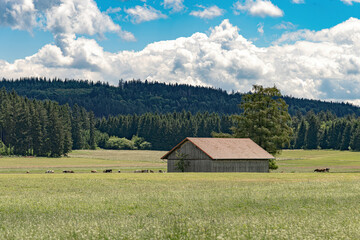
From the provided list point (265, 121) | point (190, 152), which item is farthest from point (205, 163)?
point (265, 121)

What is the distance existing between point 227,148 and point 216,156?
191 inches

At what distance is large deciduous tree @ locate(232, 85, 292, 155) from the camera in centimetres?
9112

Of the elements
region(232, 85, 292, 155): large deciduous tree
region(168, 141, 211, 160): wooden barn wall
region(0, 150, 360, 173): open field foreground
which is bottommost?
region(0, 150, 360, 173): open field foreground

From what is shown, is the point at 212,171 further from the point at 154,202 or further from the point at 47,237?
the point at 47,237

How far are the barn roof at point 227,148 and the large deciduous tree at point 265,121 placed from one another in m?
8.00

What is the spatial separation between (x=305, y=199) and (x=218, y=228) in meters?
15.6

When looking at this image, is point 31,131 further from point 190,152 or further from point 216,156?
point 216,156

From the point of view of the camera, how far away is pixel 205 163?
75.9m

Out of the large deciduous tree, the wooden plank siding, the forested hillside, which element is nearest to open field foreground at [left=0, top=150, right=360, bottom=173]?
the large deciduous tree

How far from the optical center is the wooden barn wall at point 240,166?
248 ft

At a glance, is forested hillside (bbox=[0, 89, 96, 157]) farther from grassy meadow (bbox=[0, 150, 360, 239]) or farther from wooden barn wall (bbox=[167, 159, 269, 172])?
grassy meadow (bbox=[0, 150, 360, 239])

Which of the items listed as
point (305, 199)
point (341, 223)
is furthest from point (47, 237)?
point (305, 199)

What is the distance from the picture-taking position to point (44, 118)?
149125 mm

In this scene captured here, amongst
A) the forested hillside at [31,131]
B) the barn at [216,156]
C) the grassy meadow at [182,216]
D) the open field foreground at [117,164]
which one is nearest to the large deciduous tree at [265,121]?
the open field foreground at [117,164]
